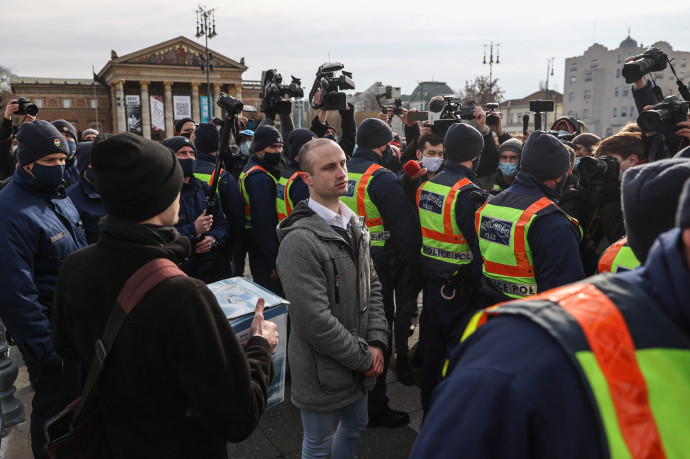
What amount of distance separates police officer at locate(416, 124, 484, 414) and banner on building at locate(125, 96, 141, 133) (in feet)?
201

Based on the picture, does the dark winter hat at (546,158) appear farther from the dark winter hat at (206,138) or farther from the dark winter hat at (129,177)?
the dark winter hat at (206,138)

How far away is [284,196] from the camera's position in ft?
16.3

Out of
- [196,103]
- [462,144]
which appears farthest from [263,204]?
[196,103]

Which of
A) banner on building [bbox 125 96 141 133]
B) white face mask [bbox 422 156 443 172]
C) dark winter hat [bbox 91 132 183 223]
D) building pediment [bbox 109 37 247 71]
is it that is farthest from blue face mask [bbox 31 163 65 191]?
building pediment [bbox 109 37 247 71]

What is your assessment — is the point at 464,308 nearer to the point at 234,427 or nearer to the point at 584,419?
the point at 234,427

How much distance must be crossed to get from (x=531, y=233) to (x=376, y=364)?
47.8 inches

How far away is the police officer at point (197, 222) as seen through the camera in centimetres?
454

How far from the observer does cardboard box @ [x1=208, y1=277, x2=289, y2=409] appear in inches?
82.0

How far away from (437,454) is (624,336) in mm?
380

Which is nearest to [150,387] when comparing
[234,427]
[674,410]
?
[234,427]

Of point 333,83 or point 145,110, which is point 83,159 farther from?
point 145,110

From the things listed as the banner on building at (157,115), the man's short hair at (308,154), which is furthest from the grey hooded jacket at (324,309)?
the banner on building at (157,115)

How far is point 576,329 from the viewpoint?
0.86 metres

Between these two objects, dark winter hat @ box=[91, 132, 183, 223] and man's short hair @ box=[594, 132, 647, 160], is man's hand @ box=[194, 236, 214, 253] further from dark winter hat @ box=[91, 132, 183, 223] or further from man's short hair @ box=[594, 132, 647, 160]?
man's short hair @ box=[594, 132, 647, 160]
